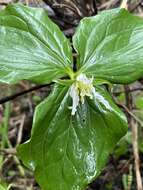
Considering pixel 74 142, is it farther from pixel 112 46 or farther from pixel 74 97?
pixel 112 46

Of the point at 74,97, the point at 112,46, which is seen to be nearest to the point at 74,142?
the point at 74,97

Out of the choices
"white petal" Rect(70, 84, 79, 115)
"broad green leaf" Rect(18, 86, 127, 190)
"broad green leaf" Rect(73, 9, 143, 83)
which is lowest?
"broad green leaf" Rect(18, 86, 127, 190)

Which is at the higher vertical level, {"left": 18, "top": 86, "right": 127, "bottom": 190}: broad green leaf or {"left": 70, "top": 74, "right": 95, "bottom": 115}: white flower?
{"left": 70, "top": 74, "right": 95, "bottom": 115}: white flower

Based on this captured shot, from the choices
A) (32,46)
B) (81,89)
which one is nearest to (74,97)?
(81,89)

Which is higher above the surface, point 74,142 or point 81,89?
point 81,89
